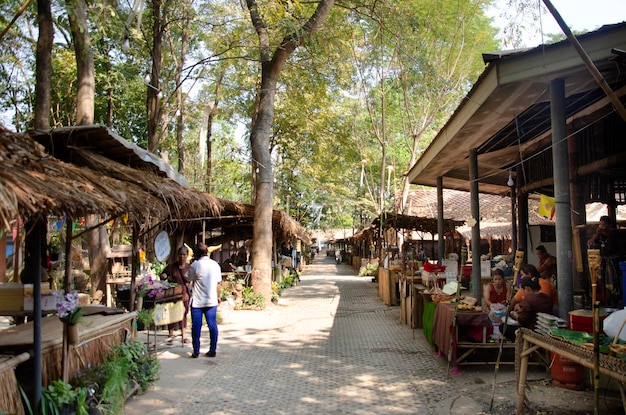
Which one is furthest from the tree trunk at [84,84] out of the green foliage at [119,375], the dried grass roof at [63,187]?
the green foliage at [119,375]

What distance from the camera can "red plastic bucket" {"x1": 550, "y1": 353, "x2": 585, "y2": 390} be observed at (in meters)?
5.62

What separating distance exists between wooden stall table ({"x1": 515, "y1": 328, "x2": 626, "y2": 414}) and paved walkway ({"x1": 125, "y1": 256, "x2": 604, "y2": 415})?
0.54 meters

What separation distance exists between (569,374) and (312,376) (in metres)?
3.18

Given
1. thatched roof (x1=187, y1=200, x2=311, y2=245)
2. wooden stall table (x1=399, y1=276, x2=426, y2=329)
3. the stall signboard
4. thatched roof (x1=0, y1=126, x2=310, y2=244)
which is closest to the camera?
thatched roof (x1=0, y1=126, x2=310, y2=244)

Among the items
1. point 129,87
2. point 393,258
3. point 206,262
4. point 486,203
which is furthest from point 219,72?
point 206,262

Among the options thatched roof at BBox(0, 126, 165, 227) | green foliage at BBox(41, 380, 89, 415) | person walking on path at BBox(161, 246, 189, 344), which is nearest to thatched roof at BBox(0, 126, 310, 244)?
thatched roof at BBox(0, 126, 165, 227)

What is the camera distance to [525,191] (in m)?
12.7

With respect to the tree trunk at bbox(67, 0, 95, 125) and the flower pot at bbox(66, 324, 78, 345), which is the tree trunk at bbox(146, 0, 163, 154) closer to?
the tree trunk at bbox(67, 0, 95, 125)

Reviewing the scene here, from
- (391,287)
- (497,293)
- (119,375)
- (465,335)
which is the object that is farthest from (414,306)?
(119,375)

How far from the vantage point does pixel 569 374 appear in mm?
5641

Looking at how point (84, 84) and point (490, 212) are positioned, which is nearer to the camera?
point (84, 84)

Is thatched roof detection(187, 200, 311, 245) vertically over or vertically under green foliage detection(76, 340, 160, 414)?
over

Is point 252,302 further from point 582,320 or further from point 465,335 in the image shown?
point 582,320

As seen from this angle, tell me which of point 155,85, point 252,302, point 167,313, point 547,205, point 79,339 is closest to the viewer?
point 79,339
